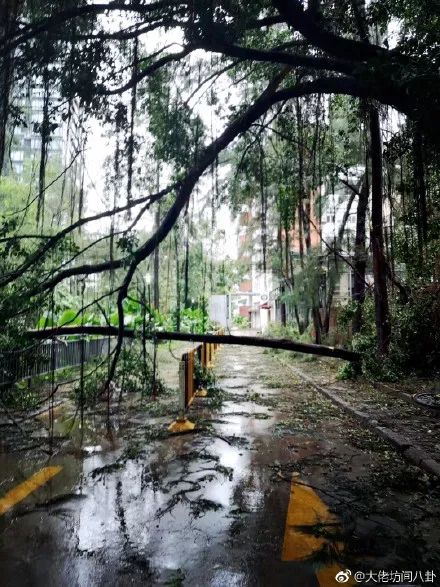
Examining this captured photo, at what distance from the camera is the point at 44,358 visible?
8.23 metres

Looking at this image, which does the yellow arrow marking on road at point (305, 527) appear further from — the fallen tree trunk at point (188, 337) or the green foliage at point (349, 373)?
the green foliage at point (349, 373)

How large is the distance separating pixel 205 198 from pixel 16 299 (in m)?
3.24

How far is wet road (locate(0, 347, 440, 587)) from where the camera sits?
10.4 feet

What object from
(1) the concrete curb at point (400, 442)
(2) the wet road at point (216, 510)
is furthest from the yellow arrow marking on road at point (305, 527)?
(1) the concrete curb at point (400, 442)

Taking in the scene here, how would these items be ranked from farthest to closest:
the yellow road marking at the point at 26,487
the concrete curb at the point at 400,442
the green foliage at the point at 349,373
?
the green foliage at the point at 349,373 < the concrete curb at the point at 400,442 < the yellow road marking at the point at 26,487

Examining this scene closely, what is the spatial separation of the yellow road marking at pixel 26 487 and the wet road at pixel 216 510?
0.13 feet

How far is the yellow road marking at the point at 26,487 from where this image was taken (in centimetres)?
443

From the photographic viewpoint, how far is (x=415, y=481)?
16.7ft

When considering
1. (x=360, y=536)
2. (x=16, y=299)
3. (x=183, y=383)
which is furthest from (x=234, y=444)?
(x=16, y=299)

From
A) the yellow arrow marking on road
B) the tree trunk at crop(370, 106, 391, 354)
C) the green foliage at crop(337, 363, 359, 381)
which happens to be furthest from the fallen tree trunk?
the yellow arrow marking on road

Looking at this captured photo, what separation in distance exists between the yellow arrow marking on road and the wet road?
0.03 feet

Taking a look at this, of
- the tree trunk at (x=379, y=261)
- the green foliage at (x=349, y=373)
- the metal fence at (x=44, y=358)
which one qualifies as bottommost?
the green foliage at (x=349, y=373)

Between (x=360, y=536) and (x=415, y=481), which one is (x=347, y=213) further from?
(x=360, y=536)

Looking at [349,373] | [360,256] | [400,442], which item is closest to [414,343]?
[349,373]
